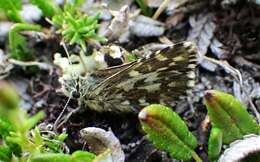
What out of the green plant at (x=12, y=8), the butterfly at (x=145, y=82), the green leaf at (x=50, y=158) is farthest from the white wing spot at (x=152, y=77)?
the green plant at (x=12, y=8)

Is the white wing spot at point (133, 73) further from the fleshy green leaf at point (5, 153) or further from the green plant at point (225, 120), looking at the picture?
the fleshy green leaf at point (5, 153)

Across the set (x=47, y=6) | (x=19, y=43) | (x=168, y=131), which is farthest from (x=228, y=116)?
(x=19, y=43)

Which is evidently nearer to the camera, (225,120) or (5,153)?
(225,120)

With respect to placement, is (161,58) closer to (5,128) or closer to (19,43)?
(5,128)

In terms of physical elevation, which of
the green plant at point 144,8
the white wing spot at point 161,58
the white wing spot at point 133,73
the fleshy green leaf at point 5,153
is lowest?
the fleshy green leaf at point 5,153

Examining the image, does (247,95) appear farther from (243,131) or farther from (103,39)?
(103,39)

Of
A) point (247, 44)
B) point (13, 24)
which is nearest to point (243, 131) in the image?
point (247, 44)
